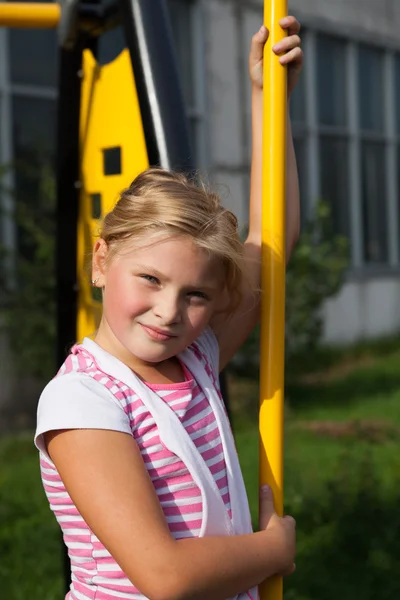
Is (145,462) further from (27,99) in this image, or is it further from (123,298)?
(27,99)

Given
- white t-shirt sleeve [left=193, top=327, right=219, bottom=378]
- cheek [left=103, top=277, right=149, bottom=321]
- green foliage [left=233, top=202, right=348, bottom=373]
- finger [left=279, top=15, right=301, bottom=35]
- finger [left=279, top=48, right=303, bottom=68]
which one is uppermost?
finger [left=279, top=15, right=301, bottom=35]

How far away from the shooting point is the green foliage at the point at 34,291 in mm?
5336

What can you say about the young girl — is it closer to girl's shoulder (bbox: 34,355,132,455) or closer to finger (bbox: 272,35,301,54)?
girl's shoulder (bbox: 34,355,132,455)

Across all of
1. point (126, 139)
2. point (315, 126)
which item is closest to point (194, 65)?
point (315, 126)

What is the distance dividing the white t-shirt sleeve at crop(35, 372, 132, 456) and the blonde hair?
221 mm

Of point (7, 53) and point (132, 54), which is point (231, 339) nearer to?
point (132, 54)

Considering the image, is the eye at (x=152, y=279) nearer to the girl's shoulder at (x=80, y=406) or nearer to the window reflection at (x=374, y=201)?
the girl's shoulder at (x=80, y=406)

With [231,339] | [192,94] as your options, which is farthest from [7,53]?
[231,339]

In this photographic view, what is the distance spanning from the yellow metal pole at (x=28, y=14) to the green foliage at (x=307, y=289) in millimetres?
3970

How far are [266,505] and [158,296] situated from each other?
405mm

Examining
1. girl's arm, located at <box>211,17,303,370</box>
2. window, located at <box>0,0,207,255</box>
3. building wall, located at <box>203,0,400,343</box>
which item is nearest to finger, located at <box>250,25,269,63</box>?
girl's arm, located at <box>211,17,303,370</box>

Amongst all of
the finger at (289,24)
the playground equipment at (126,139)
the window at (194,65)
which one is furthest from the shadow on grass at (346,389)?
the finger at (289,24)

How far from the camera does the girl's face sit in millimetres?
1417

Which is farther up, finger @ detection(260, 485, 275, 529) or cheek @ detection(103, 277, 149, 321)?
cheek @ detection(103, 277, 149, 321)
